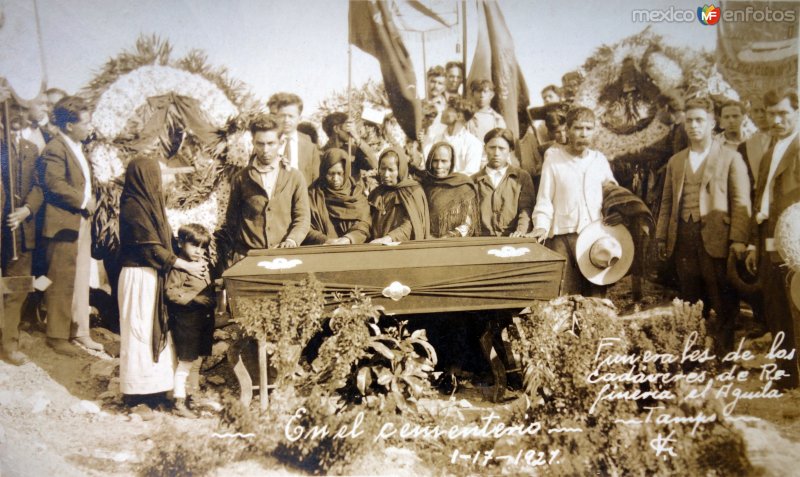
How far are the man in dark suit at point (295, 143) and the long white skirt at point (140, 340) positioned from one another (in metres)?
1.30

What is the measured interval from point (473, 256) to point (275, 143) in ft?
5.40

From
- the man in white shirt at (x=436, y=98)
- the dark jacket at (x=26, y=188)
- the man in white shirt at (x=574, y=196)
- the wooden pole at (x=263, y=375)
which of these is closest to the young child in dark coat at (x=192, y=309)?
the wooden pole at (x=263, y=375)

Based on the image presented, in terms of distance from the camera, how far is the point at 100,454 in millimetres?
4160

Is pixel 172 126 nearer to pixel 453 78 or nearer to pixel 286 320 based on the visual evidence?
pixel 286 320

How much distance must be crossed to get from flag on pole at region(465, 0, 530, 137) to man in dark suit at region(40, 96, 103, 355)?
9.45 ft

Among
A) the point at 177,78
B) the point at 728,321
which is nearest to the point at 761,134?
the point at 728,321

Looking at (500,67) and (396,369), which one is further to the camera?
(500,67)

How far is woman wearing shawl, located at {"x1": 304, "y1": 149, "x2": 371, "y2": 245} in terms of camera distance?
14.4ft

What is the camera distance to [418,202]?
439 centimetres

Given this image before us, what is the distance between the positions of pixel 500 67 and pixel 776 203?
2254 millimetres

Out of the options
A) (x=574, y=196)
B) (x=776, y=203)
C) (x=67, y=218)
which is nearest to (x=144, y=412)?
(x=67, y=218)

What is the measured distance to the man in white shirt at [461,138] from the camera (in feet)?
14.5

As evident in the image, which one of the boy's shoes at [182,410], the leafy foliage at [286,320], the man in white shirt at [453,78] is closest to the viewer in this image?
the leafy foliage at [286,320]

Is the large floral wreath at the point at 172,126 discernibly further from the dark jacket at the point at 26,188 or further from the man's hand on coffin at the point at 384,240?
the man's hand on coffin at the point at 384,240
